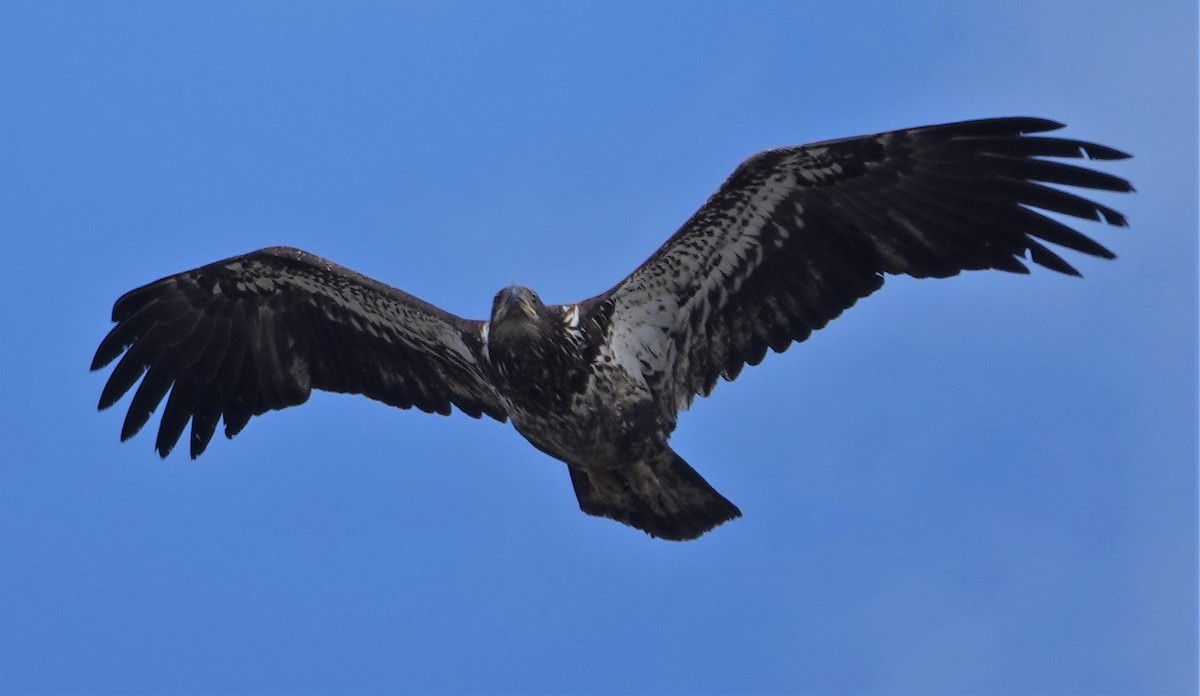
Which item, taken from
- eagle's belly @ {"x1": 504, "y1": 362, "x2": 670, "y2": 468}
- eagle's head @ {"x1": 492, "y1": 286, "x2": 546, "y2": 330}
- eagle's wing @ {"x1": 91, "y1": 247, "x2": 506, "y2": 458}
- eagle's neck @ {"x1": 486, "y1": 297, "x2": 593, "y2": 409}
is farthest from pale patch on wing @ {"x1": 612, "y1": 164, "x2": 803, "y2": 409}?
eagle's wing @ {"x1": 91, "y1": 247, "x2": 506, "y2": 458}

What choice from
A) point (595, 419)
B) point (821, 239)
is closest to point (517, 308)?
point (595, 419)

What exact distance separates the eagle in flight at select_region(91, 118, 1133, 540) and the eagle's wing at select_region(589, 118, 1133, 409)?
0.01 metres

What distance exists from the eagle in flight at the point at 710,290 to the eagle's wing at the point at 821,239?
0.01 m

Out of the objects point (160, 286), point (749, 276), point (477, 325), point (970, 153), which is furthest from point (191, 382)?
point (970, 153)

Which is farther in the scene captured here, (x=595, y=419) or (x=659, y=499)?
(x=659, y=499)

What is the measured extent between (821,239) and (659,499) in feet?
7.75

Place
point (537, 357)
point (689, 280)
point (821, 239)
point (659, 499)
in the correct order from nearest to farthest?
point (537, 357)
point (821, 239)
point (689, 280)
point (659, 499)

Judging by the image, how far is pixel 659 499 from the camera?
1417 centimetres

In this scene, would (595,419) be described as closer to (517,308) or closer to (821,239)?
(517,308)

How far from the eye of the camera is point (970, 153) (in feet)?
44.4

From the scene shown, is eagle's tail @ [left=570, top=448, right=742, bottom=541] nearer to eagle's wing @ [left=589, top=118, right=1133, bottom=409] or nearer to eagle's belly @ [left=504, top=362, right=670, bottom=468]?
eagle's belly @ [left=504, top=362, right=670, bottom=468]

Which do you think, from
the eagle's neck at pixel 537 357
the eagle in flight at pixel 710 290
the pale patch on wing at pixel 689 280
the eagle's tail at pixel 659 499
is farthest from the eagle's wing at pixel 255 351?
the pale patch on wing at pixel 689 280

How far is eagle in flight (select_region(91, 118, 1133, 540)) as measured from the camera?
13359 mm

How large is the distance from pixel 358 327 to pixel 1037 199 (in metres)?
5.55
